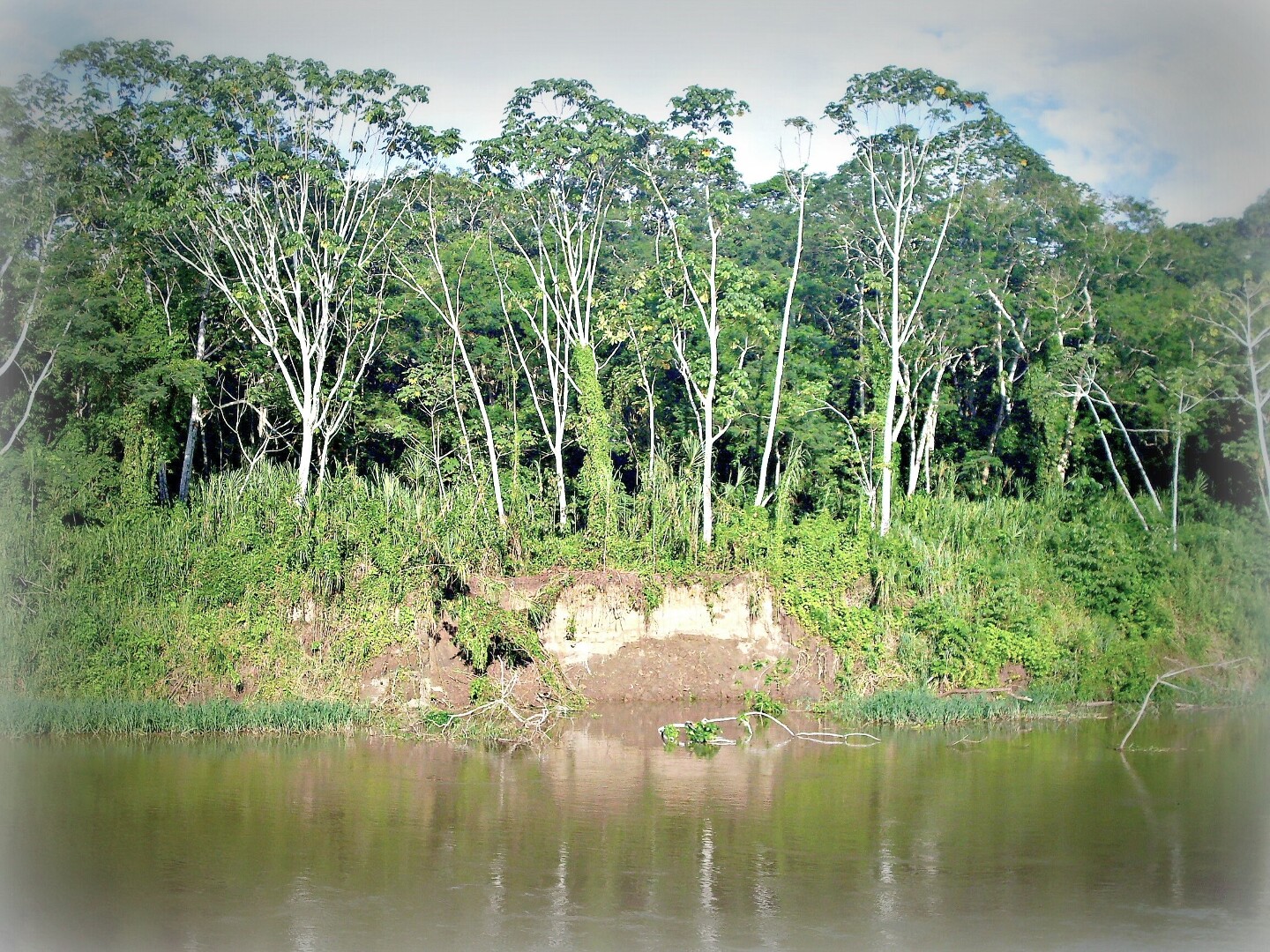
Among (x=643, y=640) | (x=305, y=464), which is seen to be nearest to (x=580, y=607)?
(x=643, y=640)

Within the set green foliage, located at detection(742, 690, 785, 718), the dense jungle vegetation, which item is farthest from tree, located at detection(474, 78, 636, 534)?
green foliage, located at detection(742, 690, 785, 718)

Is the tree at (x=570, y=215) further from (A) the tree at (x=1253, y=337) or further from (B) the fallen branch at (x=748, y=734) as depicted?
(A) the tree at (x=1253, y=337)

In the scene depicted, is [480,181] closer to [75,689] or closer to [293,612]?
[293,612]

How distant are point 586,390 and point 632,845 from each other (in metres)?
9.73

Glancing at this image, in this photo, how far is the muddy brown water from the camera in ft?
28.8

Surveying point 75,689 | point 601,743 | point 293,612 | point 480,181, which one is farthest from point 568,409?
point 75,689

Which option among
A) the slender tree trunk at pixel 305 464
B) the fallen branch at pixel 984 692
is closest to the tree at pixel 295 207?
the slender tree trunk at pixel 305 464

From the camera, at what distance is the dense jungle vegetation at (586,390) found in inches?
637

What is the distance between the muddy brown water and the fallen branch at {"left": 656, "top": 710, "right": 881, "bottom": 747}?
0.94 feet

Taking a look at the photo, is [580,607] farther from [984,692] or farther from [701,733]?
[984,692]

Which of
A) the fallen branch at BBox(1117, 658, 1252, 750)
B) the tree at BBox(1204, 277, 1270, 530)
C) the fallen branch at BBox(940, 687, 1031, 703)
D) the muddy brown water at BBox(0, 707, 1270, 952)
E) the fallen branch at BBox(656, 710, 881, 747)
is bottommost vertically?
the muddy brown water at BBox(0, 707, 1270, 952)

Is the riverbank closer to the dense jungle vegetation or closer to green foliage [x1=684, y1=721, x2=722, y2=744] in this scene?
the dense jungle vegetation

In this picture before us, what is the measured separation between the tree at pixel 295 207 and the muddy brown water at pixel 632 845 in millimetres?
7127

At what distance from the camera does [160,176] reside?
1809 centimetres
